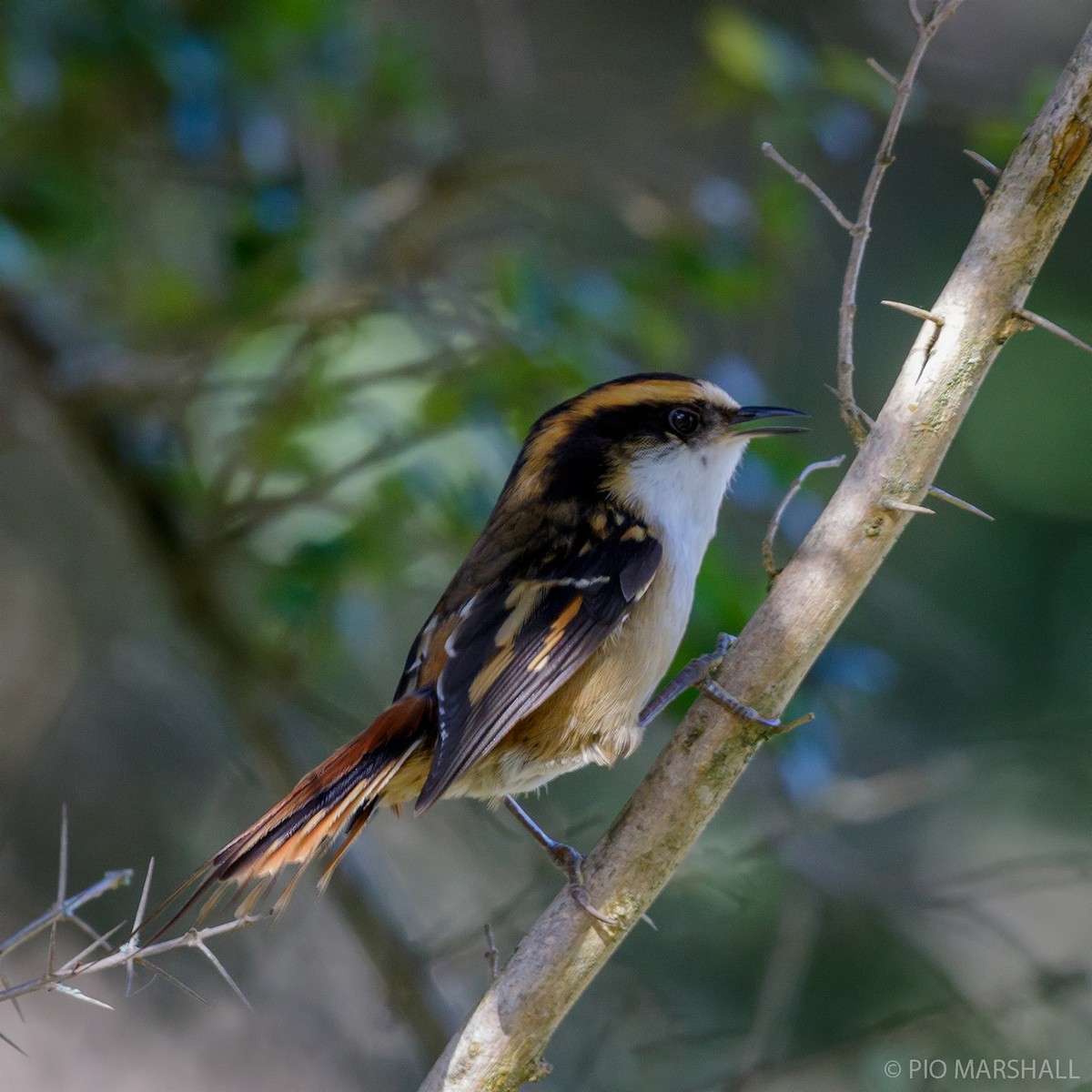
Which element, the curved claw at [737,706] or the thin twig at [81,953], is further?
the curved claw at [737,706]

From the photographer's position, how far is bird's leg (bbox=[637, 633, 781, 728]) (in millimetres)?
2812

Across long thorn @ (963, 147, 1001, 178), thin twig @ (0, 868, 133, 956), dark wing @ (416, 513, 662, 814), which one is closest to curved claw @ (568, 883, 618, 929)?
dark wing @ (416, 513, 662, 814)

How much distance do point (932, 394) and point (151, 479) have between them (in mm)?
3245

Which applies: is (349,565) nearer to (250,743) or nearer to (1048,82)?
(250,743)

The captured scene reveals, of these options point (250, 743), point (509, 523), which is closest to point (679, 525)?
point (509, 523)

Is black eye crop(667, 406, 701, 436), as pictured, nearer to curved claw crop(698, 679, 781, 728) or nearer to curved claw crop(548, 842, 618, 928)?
curved claw crop(698, 679, 781, 728)

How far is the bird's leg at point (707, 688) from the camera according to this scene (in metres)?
2.81

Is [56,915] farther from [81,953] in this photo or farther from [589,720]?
[589,720]

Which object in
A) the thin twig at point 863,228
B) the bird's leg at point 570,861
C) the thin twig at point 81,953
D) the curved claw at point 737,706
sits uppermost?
the thin twig at point 863,228

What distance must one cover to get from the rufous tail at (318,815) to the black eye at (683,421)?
1.18 metres

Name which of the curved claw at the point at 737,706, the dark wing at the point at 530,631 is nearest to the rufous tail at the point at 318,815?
the dark wing at the point at 530,631

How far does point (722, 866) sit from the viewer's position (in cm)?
461

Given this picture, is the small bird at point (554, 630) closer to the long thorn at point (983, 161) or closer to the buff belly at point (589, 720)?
the buff belly at point (589, 720)

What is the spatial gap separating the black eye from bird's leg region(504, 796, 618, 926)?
1177 mm
